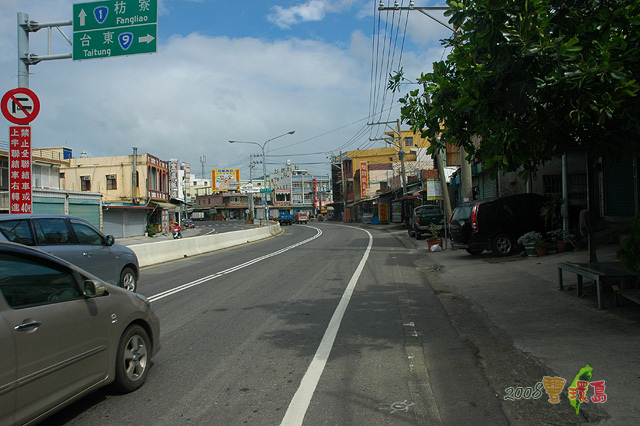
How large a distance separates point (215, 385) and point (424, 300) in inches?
216

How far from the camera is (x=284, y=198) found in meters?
118

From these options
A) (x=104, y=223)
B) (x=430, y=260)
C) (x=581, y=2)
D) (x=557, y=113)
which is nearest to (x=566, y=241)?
(x=430, y=260)

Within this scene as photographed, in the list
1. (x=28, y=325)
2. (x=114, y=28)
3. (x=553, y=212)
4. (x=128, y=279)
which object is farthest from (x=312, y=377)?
(x=553, y=212)

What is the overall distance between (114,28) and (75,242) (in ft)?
19.3

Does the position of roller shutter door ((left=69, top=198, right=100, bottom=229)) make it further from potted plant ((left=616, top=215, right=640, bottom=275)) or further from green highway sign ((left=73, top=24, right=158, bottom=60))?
potted plant ((left=616, top=215, right=640, bottom=275))

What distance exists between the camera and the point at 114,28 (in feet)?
38.9

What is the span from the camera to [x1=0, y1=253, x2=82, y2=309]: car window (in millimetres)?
3586

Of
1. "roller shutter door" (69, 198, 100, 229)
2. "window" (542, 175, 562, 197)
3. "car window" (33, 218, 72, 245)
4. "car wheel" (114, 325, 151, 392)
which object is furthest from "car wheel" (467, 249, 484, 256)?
"roller shutter door" (69, 198, 100, 229)

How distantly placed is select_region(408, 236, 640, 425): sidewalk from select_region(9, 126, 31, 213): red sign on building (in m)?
9.98

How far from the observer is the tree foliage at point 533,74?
17.0 ft

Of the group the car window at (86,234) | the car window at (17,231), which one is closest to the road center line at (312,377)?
the car window at (86,234)

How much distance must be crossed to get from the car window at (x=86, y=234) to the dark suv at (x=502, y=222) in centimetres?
1054

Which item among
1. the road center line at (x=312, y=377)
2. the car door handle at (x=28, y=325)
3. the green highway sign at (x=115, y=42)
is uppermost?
the green highway sign at (x=115, y=42)

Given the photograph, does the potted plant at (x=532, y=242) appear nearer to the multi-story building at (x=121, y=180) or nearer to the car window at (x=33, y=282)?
the car window at (x=33, y=282)
